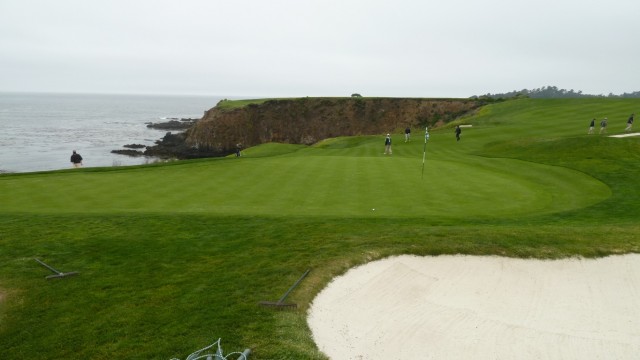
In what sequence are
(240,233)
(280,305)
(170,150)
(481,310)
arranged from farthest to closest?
(170,150)
(240,233)
(481,310)
(280,305)

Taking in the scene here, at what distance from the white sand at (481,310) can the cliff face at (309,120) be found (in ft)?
235

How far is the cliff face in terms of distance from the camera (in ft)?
267

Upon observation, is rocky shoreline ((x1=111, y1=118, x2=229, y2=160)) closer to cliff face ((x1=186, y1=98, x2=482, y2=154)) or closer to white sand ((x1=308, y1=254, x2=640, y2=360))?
cliff face ((x1=186, y1=98, x2=482, y2=154))

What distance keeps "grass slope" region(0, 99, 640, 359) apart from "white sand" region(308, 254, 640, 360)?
45 cm

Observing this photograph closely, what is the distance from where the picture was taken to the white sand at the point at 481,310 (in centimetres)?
676

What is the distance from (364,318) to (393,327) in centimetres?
56

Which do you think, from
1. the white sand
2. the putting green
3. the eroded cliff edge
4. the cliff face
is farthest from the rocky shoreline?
the white sand

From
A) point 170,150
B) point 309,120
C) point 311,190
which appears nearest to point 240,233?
point 311,190

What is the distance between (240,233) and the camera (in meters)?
11.4

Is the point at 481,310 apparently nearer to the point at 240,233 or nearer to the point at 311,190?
the point at 240,233

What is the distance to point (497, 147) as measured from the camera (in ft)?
96.3

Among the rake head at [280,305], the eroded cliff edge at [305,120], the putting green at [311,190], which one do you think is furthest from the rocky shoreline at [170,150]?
the rake head at [280,305]

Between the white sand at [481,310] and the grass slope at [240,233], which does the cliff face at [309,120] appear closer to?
the grass slope at [240,233]

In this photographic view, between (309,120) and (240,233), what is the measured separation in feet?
263
